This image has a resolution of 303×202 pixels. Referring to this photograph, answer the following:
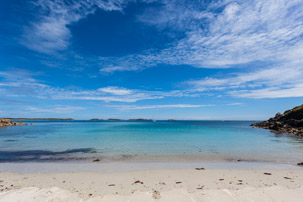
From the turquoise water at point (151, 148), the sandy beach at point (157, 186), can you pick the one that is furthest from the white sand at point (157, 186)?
the turquoise water at point (151, 148)

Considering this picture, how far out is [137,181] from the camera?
7.76m

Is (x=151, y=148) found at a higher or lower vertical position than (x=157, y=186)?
lower

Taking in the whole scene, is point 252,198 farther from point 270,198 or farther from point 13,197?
point 13,197

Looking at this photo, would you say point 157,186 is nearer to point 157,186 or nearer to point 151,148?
→ point 157,186

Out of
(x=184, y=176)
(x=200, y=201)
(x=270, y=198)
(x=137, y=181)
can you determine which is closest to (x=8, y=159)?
(x=137, y=181)

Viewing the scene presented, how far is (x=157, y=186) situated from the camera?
23.5ft

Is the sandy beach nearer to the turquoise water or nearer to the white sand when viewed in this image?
the white sand

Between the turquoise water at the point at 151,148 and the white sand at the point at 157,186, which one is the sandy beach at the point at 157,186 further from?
the turquoise water at the point at 151,148

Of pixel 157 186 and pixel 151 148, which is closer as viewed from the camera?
pixel 157 186

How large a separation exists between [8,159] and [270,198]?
17506 mm

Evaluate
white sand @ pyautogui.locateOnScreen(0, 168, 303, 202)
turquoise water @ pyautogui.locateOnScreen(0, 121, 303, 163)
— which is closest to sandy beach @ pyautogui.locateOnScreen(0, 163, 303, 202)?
white sand @ pyautogui.locateOnScreen(0, 168, 303, 202)

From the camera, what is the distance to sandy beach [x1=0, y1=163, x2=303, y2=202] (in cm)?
599

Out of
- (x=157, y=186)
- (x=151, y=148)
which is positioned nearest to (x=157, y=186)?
(x=157, y=186)

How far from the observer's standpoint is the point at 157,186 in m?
7.17
